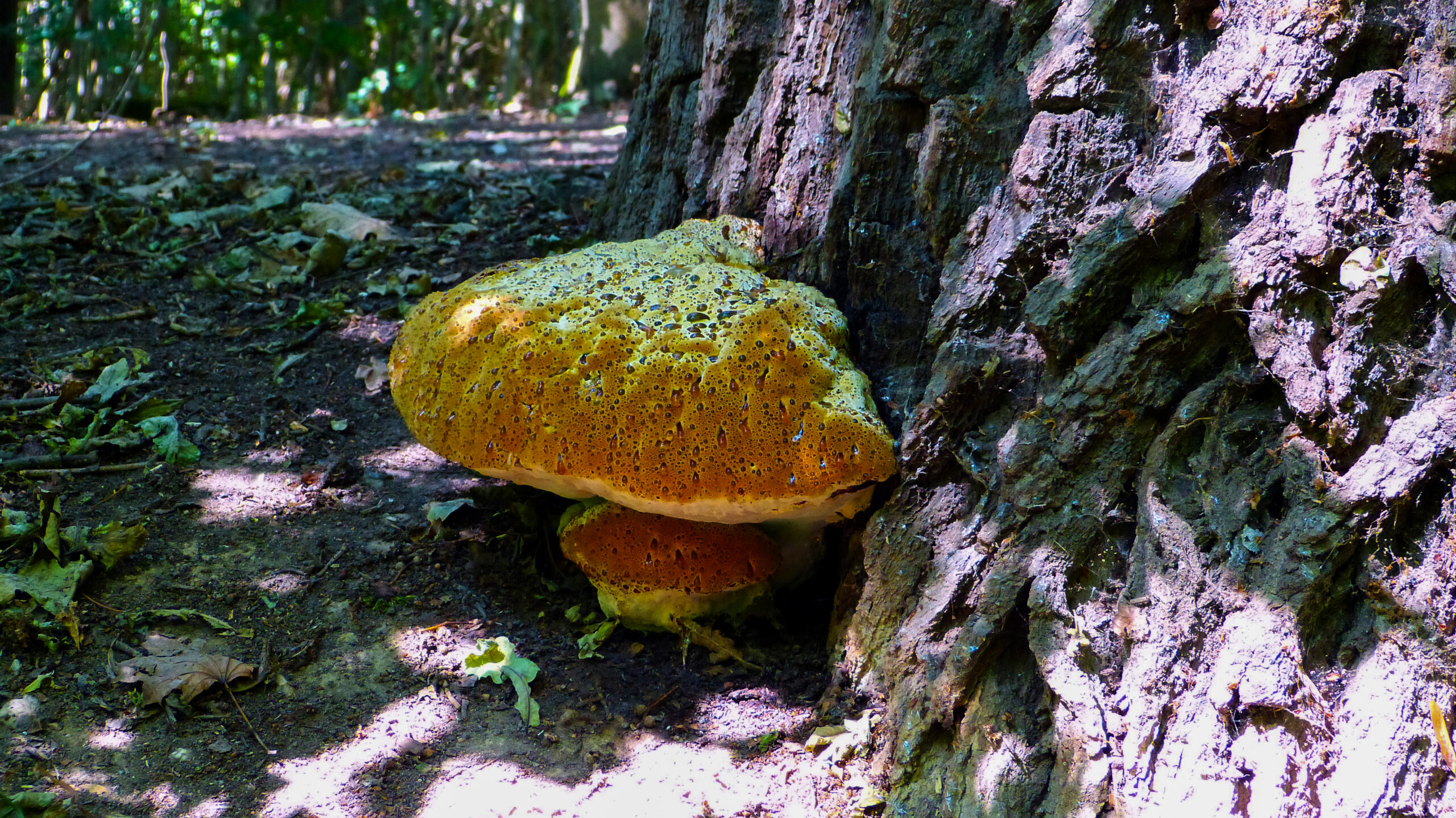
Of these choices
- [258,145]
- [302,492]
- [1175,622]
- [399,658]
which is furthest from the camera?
[258,145]

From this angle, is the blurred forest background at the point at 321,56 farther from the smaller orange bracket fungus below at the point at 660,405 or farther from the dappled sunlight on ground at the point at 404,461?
the smaller orange bracket fungus below at the point at 660,405

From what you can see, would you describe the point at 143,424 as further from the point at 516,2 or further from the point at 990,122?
the point at 516,2

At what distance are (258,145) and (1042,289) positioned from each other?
698 cm

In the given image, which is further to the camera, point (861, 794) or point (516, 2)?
point (516, 2)

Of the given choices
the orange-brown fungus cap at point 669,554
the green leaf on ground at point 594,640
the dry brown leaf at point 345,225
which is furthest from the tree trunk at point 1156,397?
the dry brown leaf at point 345,225

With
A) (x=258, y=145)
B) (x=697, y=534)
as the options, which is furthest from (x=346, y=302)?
(x=258, y=145)

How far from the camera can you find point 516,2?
507 inches

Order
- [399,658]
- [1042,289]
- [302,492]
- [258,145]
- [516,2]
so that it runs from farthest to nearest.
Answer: [516,2]
[258,145]
[302,492]
[399,658]
[1042,289]

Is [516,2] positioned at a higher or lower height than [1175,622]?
higher

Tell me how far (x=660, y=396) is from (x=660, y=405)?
3 centimetres

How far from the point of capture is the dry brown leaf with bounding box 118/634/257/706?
2389 mm

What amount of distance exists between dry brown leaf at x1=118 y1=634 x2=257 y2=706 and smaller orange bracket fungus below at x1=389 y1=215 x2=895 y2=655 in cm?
80

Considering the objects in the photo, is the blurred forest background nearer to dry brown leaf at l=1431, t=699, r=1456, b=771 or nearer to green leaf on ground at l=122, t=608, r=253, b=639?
green leaf on ground at l=122, t=608, r=253, b=639

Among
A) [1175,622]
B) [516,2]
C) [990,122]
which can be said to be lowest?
[1175,622]
